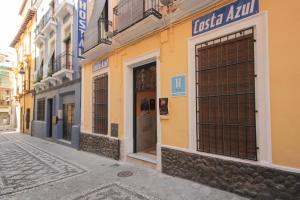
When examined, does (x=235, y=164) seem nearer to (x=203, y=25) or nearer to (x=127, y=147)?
(x=203, y=25)

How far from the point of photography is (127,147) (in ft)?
20.1

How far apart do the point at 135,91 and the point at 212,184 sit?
378cm

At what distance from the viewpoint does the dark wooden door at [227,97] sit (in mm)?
3418

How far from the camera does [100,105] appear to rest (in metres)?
7.43

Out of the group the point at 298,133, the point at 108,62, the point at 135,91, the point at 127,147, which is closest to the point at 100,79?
the point at 108,62

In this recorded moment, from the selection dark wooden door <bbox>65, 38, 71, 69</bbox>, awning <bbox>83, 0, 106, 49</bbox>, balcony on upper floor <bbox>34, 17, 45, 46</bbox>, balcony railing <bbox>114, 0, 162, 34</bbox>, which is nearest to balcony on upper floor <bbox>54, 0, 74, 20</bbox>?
dark wooden door <bbox>65, 38, 71, 69</bbox>

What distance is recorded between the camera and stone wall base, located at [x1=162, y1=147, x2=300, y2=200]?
2916 millimetres

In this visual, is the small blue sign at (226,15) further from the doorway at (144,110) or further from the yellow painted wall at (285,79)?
the doorway at (144,110)

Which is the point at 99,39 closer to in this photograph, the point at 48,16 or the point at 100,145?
the point at 100,145

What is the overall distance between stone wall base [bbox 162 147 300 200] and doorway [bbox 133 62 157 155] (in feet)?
6.34

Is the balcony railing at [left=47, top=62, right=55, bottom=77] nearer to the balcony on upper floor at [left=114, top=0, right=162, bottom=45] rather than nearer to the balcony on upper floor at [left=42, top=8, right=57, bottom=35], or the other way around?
the balcony on upper floor at [left=42, top=8, right=57, bottom=35]

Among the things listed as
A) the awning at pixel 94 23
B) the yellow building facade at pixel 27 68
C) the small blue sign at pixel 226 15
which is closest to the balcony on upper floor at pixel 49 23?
the yellow building facade at pixel 27 68

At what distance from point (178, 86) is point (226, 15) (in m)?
1.83

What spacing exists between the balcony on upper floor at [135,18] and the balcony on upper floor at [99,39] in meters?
0.53
